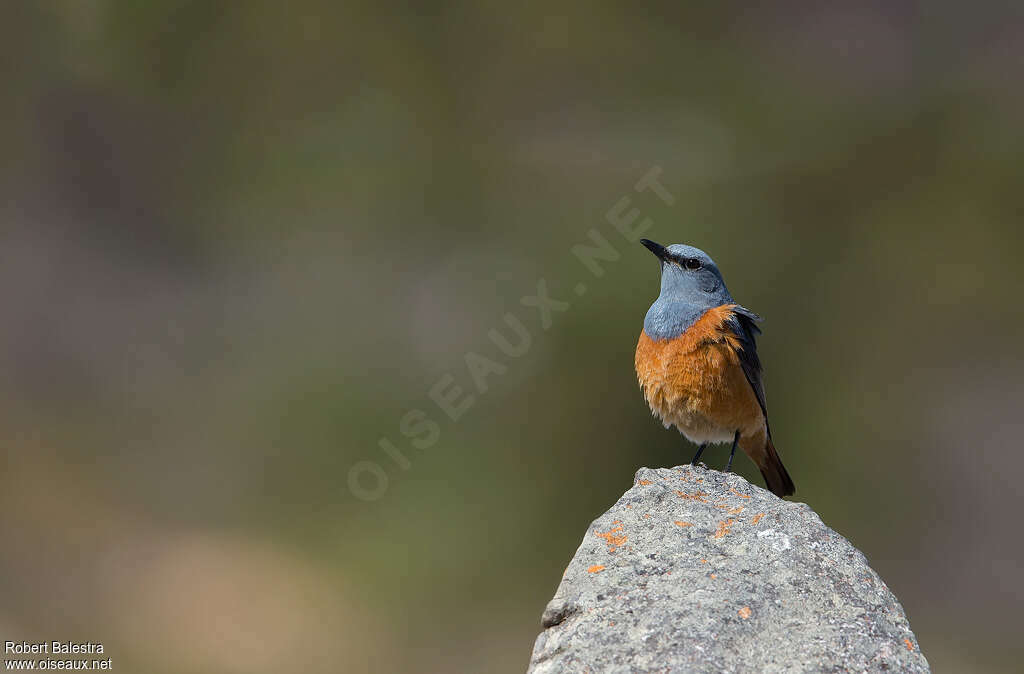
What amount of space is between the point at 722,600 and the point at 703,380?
87.0 inches

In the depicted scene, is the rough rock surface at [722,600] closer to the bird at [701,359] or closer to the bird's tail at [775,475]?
the bird at [701,359]

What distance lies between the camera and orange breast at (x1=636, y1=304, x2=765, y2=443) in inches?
249

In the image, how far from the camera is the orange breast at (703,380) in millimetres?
6312

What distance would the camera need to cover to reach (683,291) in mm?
6590

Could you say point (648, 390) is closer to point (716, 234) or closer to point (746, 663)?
point (746, 663)

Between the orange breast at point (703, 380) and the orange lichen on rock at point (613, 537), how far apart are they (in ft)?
5.39

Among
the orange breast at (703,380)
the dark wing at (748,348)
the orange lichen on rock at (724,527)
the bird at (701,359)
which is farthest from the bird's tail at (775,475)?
the orange lichen on rock at (724,527)

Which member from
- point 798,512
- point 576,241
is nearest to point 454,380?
point 576,241

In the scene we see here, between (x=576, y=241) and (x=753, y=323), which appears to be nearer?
(x=753, y=323)

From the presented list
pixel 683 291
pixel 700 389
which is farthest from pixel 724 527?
pixel 683 291

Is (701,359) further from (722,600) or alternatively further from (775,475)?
(722,600)

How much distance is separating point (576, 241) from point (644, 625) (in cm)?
1538

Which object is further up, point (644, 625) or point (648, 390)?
point (648, 390)

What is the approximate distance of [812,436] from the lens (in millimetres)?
17297
